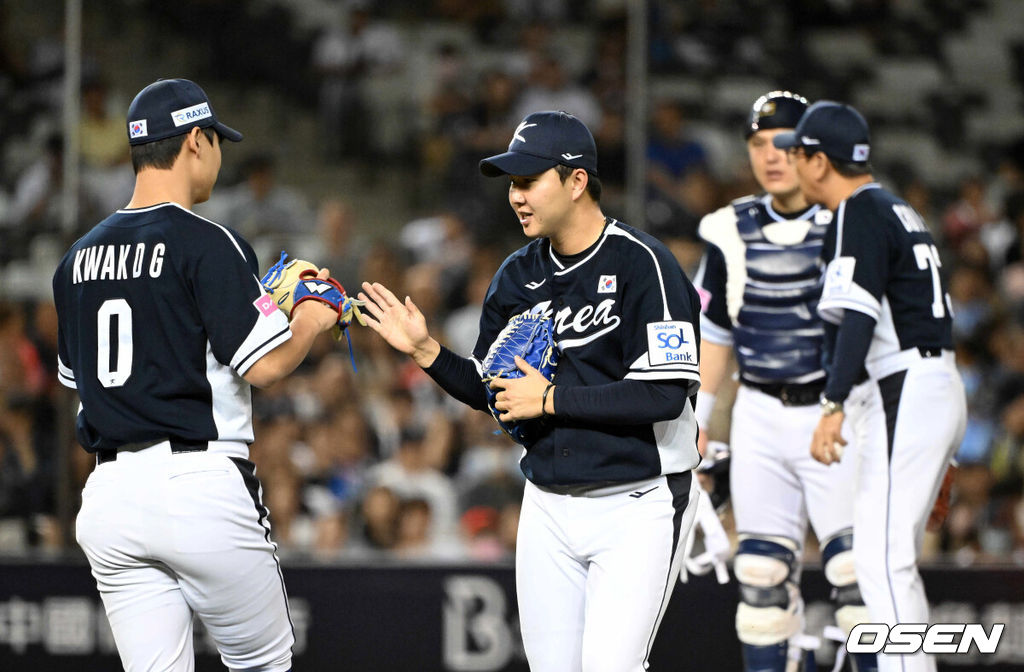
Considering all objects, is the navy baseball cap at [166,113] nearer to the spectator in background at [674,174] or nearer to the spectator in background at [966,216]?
the spectator in background at [674,174]

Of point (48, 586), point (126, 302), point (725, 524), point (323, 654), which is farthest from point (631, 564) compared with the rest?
point (48, 586)

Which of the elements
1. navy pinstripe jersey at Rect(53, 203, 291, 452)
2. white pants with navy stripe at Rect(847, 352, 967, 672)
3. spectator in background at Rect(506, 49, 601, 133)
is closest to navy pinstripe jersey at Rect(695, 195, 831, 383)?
white pants with navy stripe at Rect(847, 352, 967, 672)

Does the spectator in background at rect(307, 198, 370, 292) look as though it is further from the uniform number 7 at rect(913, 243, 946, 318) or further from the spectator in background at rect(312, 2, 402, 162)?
the uniform number 7 at rect(913, 243, 946, 318)

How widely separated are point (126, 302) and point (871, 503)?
8.09ft

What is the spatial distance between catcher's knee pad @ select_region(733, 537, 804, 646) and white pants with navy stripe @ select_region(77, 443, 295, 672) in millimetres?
2013

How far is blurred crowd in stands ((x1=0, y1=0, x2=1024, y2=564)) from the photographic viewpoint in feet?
24.4

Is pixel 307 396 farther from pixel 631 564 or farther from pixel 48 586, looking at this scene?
pixel 631 564

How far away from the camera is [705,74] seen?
7.90 metres

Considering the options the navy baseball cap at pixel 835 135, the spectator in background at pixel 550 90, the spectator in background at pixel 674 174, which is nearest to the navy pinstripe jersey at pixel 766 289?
the navy baseball cap at pixel 835 135

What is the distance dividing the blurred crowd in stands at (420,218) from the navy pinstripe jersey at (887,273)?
2.94 meters

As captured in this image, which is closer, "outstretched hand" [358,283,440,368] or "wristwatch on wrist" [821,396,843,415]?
"outstretched hand" [358,283,440,368]

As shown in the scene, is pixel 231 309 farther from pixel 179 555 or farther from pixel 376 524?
pixel 376 524

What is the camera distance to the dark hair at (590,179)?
11.2ft

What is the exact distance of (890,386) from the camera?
4.31 metres
